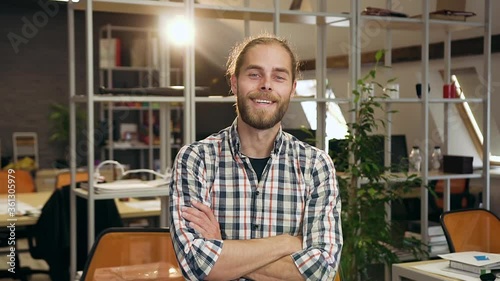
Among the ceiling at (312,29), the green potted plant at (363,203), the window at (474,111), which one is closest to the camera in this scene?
the green potted plant at (363,203)

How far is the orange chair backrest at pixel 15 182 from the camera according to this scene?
16.2 feet

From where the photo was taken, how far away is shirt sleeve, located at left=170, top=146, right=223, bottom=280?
1766 millimetres

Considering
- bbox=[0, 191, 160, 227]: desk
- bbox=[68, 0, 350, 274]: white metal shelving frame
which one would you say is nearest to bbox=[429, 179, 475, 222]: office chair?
bbox=[68, 0, 350, 274]: white metal shelving frame

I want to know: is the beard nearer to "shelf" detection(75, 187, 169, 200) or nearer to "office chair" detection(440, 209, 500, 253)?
"shelf" detection(75, 187, 169, 200)

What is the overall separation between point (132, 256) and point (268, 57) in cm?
92

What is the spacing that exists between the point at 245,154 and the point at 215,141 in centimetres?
11

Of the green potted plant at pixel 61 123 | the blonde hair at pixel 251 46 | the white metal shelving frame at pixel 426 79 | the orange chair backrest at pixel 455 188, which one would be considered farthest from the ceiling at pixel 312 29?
the green potted plant at pixel 61 123

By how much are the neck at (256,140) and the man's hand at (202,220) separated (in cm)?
25

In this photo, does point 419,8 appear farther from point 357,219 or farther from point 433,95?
point 357,219

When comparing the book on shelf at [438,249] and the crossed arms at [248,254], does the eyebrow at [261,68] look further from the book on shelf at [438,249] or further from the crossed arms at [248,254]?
the book on shelf at [438,249]

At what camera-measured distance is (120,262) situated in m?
2.24

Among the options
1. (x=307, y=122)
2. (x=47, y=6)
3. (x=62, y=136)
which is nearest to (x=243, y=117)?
(x=307, y=122)

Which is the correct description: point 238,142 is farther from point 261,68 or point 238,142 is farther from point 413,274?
point 413,274

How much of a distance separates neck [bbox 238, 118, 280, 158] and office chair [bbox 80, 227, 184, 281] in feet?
1.77
